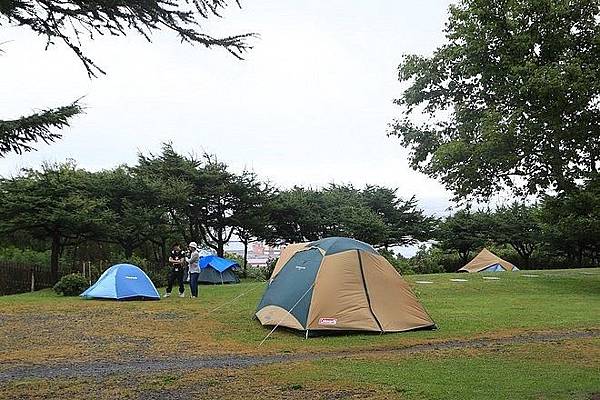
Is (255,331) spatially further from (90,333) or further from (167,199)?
(167,199)

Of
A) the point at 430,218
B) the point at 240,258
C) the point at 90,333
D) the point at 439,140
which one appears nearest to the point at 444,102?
the point at 439,140

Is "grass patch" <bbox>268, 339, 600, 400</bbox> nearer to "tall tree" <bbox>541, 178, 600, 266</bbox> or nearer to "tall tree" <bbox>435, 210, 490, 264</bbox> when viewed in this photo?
"tall tree" <bbox>541, 178, 600, 266</bbox>

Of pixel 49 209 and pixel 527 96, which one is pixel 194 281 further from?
pixel 527 96

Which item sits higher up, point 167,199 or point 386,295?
point 167,199

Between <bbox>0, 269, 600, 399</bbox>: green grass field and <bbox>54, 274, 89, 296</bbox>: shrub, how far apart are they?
2.59m

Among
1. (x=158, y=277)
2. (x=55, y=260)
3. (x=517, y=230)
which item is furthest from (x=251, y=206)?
(x=517, y=230)

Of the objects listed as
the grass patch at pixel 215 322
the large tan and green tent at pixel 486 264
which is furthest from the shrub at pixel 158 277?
the large tan and green tent at pixel 486 264

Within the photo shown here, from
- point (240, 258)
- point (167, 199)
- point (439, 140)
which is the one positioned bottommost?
point (240, 258)

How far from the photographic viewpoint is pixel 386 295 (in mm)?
11477

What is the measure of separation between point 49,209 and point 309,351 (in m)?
15.3

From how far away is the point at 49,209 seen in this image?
21.8 metres

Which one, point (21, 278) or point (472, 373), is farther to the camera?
point (21, 278)

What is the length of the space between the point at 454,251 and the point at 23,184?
79.1 ft

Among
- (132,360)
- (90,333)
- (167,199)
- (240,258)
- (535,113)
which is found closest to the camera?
(132,360)
